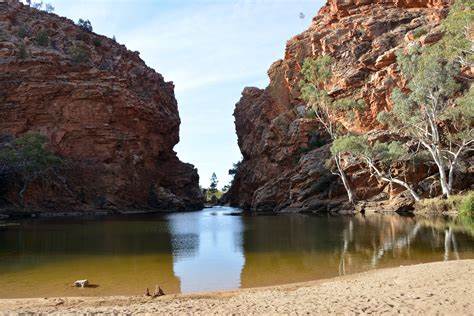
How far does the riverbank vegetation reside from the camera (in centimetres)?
3647

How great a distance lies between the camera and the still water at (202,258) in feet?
44.8

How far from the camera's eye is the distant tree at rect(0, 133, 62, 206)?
5469 centimetres

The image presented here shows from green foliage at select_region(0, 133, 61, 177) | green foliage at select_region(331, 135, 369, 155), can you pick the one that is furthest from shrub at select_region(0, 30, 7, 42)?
green foliage at select_region(331, 135, 369, 155)

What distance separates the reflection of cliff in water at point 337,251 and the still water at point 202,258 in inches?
1.4

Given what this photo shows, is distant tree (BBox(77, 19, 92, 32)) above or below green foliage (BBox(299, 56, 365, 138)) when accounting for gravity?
above

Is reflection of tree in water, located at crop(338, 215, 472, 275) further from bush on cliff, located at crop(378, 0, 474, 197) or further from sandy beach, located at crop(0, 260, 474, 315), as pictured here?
bush on cliff, located at crop(378, 0, 474, 197)

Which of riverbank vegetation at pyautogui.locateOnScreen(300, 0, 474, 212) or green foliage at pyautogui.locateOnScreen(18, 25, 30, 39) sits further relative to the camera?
green foliage at pyautogui.locateOnScreen(18, 25, 30, 39)

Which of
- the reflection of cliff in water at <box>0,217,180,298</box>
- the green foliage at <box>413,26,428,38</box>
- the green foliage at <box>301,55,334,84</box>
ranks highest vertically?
the green foliage at <box>413,26,428,38</box>

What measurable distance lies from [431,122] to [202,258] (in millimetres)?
31090

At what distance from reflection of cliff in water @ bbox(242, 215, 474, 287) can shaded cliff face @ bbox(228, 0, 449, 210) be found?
2778 cm

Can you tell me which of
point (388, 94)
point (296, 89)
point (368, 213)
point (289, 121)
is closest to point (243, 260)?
point (368, 213)

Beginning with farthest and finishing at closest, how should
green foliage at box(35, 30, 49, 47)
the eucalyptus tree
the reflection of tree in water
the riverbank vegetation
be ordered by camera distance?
green foliage at box(35, 30, 49, 47)
the eucalyptus tree
the riverbank vegetation
the reflection of tree in water

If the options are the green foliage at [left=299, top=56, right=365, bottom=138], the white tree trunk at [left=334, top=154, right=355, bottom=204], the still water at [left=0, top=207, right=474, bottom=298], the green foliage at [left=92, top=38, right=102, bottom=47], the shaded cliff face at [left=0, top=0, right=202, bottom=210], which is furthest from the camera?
the green foliage at [left=92, top=38, right=102, bottom=47]

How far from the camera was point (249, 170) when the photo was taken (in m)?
79.6
